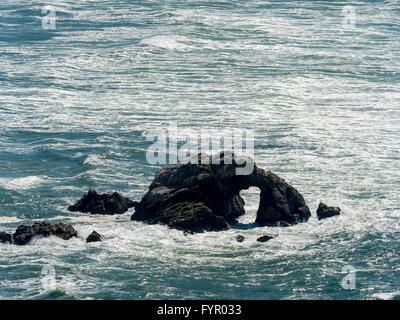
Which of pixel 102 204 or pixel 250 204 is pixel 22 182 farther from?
pixel 250 204

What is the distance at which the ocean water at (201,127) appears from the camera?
36.1 meters

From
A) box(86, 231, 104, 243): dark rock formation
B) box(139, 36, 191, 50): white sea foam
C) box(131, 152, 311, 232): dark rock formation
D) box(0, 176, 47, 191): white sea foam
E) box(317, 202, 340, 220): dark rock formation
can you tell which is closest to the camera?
box(86, 231, 104, 243): dark rock formation

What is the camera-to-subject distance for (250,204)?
147 ft

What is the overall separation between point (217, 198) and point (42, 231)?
794cm

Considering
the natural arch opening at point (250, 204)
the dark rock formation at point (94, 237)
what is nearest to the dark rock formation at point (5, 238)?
the dark rock formation at point (94, 237)

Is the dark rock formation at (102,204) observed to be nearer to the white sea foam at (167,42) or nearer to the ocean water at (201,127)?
the ocean water at (201,127)

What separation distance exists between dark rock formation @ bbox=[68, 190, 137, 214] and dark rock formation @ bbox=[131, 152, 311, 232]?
1101mm

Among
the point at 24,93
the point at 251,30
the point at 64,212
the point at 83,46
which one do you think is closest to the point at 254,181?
the point at 64,212

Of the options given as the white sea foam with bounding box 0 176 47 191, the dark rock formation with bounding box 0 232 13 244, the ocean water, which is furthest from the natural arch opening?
the white sea foam with bounding box 0 176 47 191

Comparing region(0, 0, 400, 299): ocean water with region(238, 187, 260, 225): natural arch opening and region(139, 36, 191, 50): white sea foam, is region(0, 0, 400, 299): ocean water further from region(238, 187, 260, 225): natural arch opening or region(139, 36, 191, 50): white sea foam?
region(139, 36, 191, 50): white sea foam

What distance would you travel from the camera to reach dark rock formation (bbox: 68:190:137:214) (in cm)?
4291

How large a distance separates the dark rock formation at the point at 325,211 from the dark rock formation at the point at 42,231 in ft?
36.3

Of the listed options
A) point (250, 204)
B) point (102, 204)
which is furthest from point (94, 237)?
point (250, 204)

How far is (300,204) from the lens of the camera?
42500 millimetres
